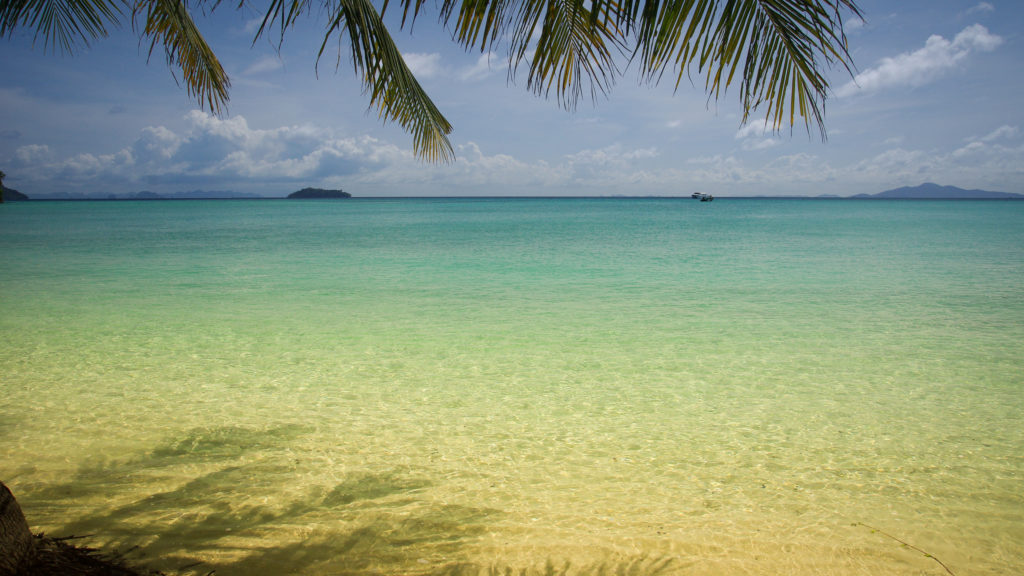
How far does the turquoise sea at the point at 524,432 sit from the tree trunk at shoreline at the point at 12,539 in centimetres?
82

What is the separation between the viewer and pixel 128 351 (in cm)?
546

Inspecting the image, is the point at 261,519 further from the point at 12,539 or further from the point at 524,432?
the point at 524,432

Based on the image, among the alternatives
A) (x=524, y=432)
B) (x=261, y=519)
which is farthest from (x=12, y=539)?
(x=524, y=432)

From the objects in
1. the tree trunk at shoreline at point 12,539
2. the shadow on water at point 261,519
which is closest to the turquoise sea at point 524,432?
the shadow on water at point 261,519

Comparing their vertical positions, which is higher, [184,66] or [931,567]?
[184,66]

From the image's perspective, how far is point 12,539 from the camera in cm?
135

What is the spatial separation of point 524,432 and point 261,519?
1.63m

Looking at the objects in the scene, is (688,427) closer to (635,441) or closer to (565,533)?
(635,441)

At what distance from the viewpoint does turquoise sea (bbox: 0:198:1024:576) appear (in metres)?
2.39

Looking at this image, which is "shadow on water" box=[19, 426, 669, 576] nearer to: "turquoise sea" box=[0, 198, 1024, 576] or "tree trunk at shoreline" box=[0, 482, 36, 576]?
"turquoise sea" box=[0, 198, 1024, 576]

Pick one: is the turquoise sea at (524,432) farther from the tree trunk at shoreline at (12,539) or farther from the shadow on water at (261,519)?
the tree trunk at shoreline at (12,539)

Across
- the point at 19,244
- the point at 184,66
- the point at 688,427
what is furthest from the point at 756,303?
the point at 19,244

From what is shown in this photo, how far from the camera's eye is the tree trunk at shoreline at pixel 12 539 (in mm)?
1321

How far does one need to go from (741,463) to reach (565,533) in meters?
1.25
